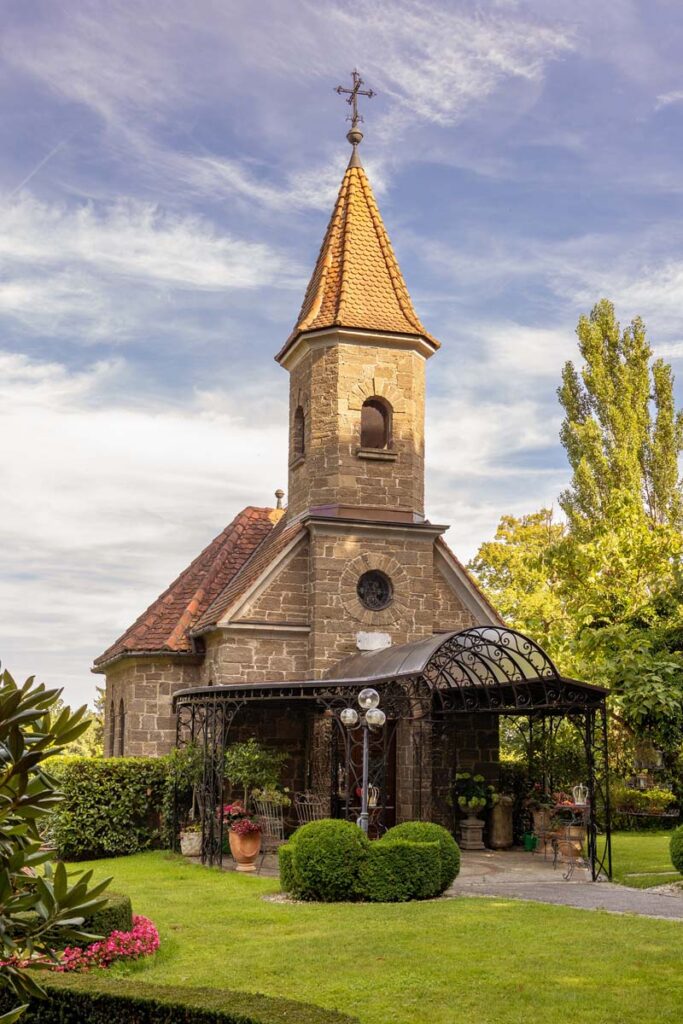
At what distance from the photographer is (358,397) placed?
77.4ft

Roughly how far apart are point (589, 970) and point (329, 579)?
41.2 ft

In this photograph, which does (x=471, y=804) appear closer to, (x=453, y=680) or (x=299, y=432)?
(x=453, y=680)

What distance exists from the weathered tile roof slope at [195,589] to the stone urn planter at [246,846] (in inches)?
239

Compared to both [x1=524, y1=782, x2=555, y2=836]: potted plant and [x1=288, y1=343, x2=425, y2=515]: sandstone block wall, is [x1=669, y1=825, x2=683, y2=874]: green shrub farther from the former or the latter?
[x1=288, y1=343, x2=425, y2=515]: sandstone block wall

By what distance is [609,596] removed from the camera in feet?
90.0

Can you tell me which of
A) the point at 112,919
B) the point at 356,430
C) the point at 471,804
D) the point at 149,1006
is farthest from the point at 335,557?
the point at 149,1006

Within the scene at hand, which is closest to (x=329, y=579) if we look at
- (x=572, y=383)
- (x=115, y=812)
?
(x=115, y=812)

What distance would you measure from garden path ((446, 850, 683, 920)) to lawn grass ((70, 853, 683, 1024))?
2.91ft

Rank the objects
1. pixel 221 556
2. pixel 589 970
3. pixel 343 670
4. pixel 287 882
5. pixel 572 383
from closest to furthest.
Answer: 1. pixel 589 970
2. pixel 287 882
3. pixel 343 670
4. pixel 221 556
5. pixel 572 383

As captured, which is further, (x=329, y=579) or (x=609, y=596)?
(x=609, y=596)

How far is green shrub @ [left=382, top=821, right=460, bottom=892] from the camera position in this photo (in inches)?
606

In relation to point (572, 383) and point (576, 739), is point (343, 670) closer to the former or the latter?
point (576, 739)

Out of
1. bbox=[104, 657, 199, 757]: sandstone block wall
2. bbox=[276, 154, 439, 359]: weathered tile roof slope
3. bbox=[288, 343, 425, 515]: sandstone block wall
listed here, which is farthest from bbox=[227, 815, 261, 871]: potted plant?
bbox=[276, 154, 439, 359]: weathered tile roof slope

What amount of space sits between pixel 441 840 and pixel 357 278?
13.4 metres
